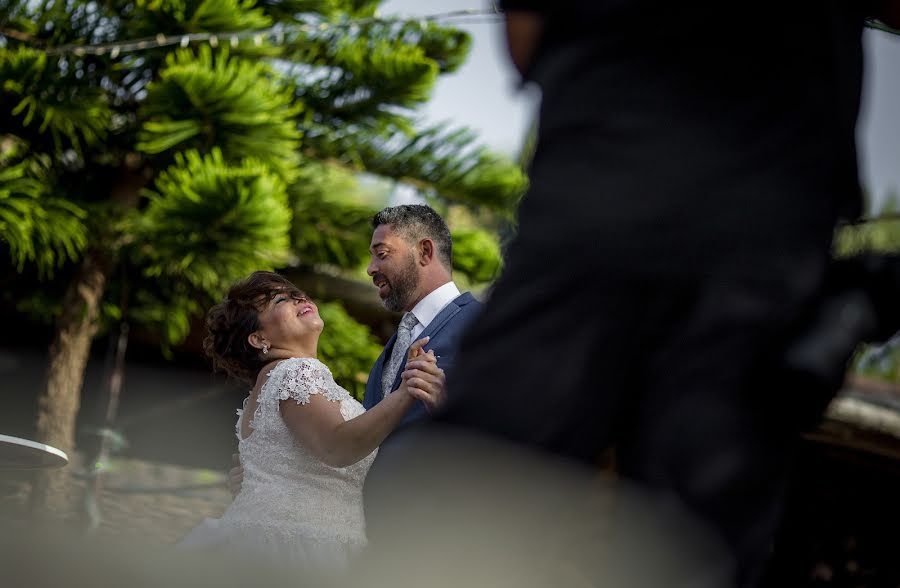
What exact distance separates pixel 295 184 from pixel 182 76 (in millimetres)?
1303

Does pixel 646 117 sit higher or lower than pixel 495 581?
higher

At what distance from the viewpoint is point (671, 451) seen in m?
0.80

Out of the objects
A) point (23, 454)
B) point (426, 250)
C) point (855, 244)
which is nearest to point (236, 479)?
point (426, 250)

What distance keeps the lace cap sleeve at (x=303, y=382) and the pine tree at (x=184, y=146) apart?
8.36ft

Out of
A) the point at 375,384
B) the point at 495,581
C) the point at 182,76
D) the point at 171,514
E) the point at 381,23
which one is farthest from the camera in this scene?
the point at 171,514

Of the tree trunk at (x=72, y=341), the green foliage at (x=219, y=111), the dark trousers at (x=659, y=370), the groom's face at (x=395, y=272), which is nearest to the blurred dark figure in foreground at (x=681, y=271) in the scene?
the dark trousers at (x=659, y=370)

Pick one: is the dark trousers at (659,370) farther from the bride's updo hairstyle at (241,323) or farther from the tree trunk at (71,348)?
the tree trunk at (71,348)

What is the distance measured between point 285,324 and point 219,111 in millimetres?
2838

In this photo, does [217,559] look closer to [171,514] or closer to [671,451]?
[671,451]

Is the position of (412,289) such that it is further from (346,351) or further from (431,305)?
(346,351)

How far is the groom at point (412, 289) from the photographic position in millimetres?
2729

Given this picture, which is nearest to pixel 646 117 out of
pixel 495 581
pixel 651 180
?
pixel 651 180

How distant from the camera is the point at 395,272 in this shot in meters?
2.97

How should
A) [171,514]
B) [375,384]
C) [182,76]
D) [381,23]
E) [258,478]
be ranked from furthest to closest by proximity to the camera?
[171,514] < [381,23] < [182,76] < [375,384] < [258,478]
